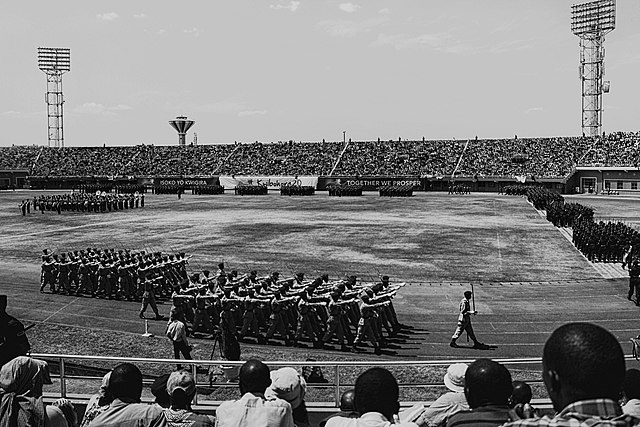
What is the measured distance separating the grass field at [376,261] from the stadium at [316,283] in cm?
8

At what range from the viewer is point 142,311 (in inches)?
588

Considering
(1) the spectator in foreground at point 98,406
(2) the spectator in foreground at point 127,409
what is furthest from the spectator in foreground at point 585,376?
(1) the spectator in foreground at point 98,406

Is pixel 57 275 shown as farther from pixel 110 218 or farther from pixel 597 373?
pixel 110 218

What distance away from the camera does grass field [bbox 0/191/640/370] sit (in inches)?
523

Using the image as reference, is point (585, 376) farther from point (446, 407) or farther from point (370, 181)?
point (370, 181)

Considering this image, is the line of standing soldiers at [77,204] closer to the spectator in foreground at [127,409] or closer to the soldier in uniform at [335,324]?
the soldier in uniform at [335,324]

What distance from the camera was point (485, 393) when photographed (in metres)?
3.14

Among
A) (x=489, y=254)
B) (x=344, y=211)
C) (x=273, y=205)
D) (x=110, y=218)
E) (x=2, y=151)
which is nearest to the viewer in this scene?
(x=489, y=254)

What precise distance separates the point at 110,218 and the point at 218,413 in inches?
1493

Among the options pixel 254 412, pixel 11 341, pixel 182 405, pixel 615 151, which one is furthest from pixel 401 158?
pixel 254 412

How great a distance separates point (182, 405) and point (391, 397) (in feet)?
5.72

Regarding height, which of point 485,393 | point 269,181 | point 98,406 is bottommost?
point 98,406

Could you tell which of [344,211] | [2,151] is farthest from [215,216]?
[2,151]

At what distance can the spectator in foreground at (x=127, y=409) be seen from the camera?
361 centimetres
